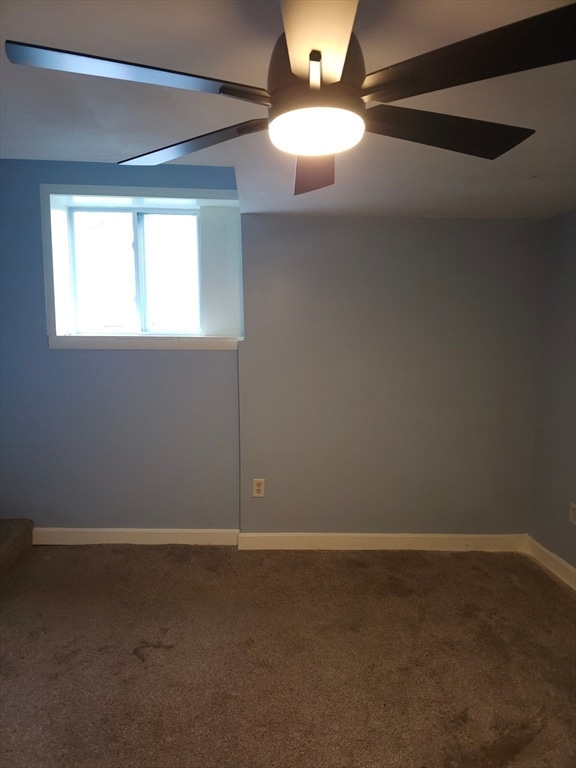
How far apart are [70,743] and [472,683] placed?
1.45 meters

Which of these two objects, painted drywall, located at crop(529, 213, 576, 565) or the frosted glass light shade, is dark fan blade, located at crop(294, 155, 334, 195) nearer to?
the frosted glass light shade

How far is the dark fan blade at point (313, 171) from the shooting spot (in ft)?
3.86

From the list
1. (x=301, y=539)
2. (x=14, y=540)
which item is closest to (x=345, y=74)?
(x=301, y=539)

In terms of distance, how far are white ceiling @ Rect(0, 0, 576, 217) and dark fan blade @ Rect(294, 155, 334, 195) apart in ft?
0.74

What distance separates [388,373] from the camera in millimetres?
2535

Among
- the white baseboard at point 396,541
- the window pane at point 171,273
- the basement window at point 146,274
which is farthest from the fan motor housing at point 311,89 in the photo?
the white baseboard at point 396,541

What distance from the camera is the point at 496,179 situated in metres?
1.83

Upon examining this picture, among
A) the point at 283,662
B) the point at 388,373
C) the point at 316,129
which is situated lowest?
the point at 283,662

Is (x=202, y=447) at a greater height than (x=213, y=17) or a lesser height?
lesser

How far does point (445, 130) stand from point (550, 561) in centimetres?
243

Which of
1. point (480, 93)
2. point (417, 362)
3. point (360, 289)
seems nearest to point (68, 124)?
point (480, 93)

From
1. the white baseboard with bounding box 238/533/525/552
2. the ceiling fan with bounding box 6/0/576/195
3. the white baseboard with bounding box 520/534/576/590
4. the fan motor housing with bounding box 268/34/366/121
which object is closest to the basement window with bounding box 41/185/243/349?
the white baseboard with bounding box 238/533/525/552

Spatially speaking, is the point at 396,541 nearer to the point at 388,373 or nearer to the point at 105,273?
the point at 388,373

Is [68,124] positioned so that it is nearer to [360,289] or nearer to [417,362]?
[360,289]
